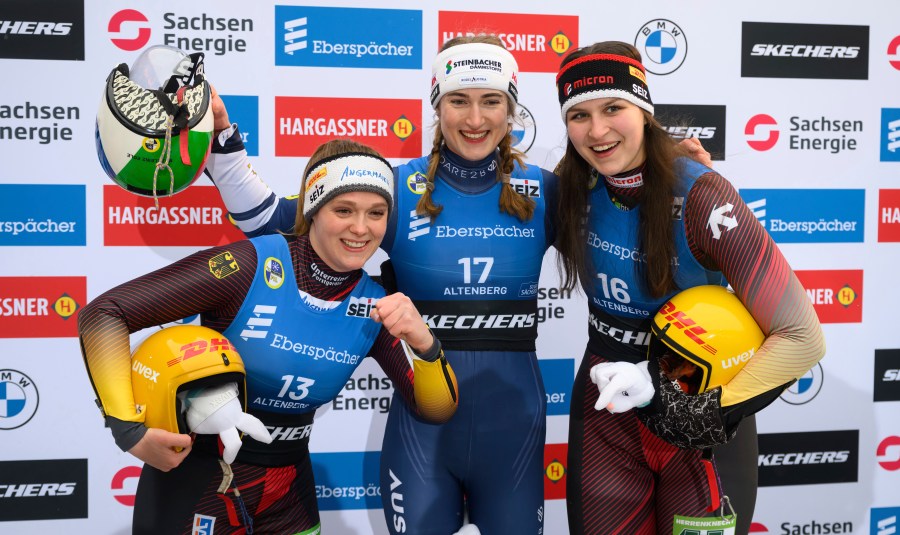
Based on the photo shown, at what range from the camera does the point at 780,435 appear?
3643 mm

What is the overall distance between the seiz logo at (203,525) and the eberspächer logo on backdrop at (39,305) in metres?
1.48

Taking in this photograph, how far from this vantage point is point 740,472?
89.2 inches

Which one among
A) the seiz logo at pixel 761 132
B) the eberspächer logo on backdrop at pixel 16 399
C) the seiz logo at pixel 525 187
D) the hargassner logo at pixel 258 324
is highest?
the seiz logo at pixel 761 132

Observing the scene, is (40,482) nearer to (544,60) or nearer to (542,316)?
(542,316)

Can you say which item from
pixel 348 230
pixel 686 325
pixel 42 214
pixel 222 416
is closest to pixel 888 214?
pixel 686 325

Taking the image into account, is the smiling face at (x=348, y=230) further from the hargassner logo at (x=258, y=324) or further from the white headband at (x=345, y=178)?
the hargassner logo at (x=258, y=324)

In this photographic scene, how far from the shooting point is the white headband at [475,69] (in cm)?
241

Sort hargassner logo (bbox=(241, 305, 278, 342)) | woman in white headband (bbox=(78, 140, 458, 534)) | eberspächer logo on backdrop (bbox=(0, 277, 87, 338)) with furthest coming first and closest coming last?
1. eberspächer logo on backdrop (bbox=(0, 277, 87, 338))
2. hargassner logo (bbox=(241, 305, 278, 342))
3. woman in white headband (bbox=(78, 140, 458, 534))

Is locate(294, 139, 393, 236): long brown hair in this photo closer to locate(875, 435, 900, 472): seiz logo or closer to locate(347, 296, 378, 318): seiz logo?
locate(347, 296, 378, 318): seiz logo

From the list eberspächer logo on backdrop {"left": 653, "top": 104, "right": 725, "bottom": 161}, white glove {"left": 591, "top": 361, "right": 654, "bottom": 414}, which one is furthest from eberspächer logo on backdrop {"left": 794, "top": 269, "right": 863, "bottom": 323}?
white glove {"left": 591, "top": 361, "right": 654, "bottom": 414}

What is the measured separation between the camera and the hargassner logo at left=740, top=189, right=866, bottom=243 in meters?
3.49

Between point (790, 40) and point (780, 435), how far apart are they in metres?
1.85

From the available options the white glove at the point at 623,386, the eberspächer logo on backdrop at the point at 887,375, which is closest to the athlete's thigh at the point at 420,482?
the white glove at the point at 623,386

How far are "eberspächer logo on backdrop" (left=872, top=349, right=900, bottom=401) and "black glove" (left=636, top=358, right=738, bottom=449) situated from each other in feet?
6.63
